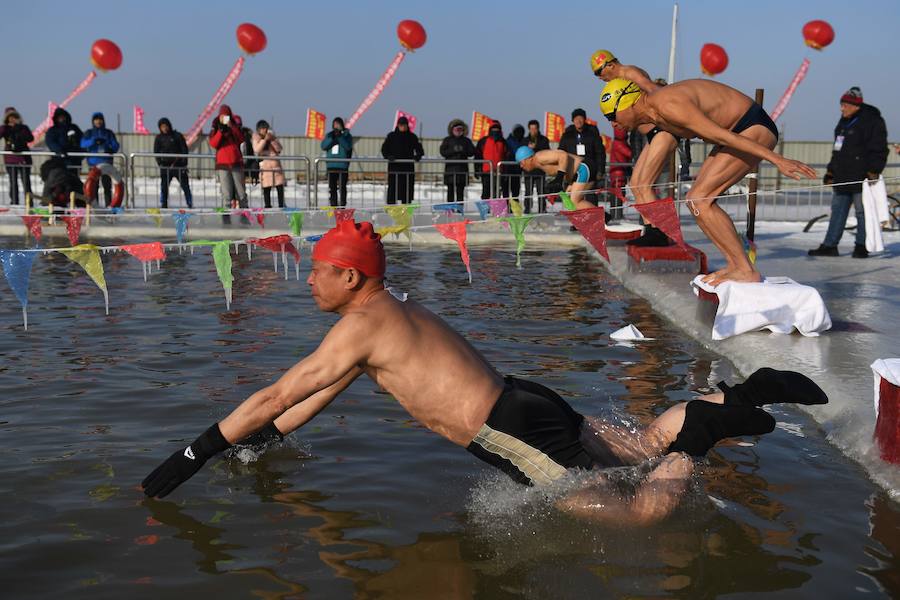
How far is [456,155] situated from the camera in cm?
2084

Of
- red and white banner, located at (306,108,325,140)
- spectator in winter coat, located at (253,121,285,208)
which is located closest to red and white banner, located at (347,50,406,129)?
red and white banner, located at (306,108,325,140)

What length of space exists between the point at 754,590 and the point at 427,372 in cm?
149

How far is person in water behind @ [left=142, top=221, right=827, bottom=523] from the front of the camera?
4.18 meters

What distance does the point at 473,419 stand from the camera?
14.0 ft

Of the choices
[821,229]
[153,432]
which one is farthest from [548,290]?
[821,229]

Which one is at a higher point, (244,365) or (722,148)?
(722,148)

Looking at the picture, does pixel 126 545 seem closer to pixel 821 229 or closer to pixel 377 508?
pixel 377 508

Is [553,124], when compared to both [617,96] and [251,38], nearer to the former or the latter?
[251,38]

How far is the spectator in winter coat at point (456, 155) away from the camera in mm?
20766

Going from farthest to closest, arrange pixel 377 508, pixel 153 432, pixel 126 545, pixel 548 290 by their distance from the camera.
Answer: pixel 548 290 < pixel 153 432 < pixel 377 508 < pixel 126 545

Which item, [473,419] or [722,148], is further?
[722,148]

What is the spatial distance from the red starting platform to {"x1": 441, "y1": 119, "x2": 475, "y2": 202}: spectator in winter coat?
8720 mm

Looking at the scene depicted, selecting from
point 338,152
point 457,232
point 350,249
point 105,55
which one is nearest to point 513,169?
point 338,152

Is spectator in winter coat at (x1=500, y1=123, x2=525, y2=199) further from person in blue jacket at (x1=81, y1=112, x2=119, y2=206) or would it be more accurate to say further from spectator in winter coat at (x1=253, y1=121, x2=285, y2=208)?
person in blue jacket at (x1=81, y1=112, x2=119, y2=206)
